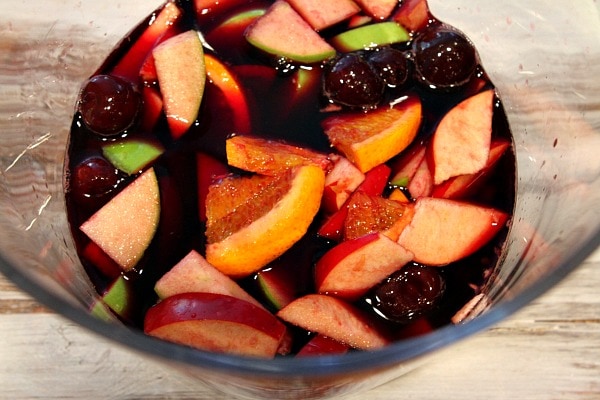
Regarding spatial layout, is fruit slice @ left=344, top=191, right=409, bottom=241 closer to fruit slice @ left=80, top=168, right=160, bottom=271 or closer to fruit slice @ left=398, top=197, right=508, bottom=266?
fruit slice @ left=398, top=197, right=508, bottom=266

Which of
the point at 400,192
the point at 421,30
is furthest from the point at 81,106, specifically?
the point at 421,30

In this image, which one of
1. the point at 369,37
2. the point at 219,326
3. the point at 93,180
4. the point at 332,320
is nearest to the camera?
the point at 219,326

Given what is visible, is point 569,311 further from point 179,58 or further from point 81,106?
point 81,106

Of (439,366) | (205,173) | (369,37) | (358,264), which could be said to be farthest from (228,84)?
(439,366)

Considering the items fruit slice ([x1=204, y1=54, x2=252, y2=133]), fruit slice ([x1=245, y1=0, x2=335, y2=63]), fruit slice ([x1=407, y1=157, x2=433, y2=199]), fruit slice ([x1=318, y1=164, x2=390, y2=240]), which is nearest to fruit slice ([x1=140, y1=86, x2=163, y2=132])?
fruit slice ([x1=204, y1=54, x2=252, y2=133])

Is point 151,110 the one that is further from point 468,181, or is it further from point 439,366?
point 439,366
